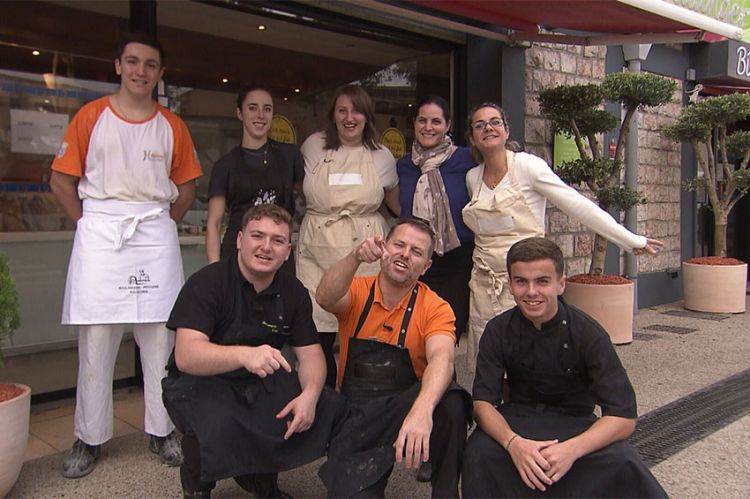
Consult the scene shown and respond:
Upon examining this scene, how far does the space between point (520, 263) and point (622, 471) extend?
0.79 meters

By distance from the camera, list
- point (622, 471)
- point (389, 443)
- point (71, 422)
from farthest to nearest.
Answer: point (71, 422) → point (389, 443) → point (622, 471)

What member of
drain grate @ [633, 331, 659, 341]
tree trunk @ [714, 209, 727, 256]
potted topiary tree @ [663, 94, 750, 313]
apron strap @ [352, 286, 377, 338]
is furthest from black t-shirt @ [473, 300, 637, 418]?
tree trunk @ [714, 209, 727, 256]

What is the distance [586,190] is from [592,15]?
243 centimetres

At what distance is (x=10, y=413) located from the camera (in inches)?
102

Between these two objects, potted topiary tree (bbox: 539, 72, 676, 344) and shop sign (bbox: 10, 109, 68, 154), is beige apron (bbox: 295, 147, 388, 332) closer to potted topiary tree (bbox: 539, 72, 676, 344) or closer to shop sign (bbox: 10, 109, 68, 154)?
shop sign (bbox: 10, 109, 68, 154)

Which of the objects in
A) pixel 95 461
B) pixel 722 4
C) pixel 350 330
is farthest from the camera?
pixel 722 4

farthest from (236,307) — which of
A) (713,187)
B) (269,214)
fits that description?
(713,187)

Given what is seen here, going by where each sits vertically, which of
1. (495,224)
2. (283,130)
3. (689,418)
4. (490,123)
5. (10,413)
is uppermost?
(283,130)

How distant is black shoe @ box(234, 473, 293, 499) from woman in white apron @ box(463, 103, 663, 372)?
127 centimetres

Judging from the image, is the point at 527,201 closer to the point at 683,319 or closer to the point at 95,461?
the point at 95,461

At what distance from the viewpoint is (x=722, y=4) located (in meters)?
4.55

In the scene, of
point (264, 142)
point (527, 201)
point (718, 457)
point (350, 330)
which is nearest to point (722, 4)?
point (527, 201)

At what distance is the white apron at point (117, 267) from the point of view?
3.00 m

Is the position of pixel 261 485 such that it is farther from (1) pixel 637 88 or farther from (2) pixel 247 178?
(1) pixel 637 88
